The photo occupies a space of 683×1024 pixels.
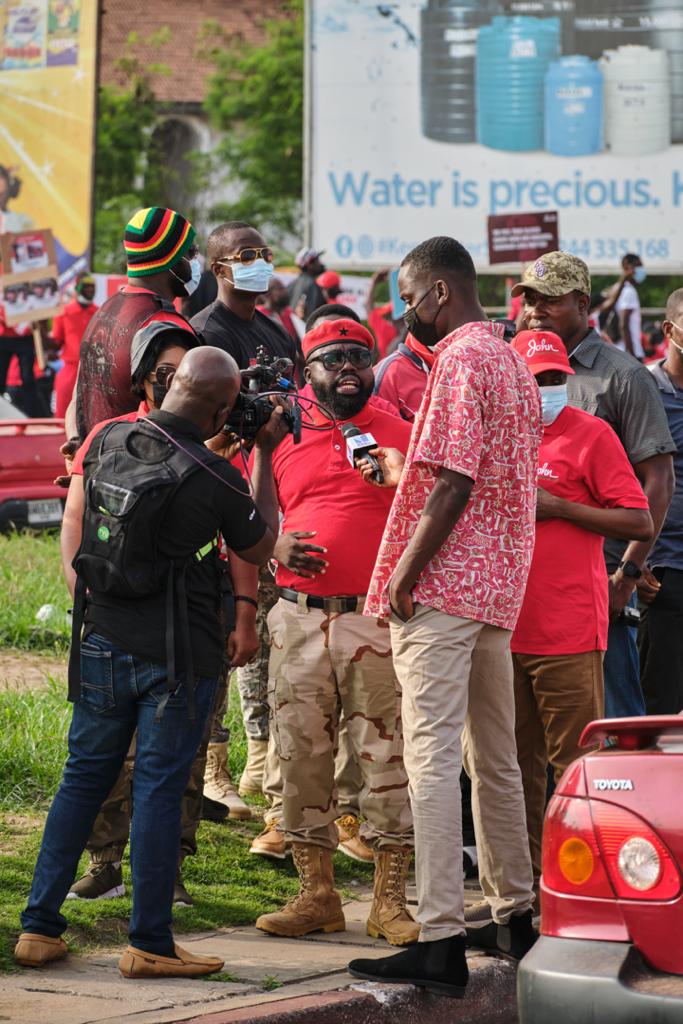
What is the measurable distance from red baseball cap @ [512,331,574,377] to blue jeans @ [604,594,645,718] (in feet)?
3.57

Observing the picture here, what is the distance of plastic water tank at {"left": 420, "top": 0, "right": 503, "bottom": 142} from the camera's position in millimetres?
22000

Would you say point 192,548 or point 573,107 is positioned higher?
point 573,107

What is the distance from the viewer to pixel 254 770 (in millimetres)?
7352

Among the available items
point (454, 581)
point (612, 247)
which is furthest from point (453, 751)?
point (612, 247)

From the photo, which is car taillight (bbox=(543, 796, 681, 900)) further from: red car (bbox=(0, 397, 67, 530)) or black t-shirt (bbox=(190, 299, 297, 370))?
red car (bbox=(0, 397, 67, 530))

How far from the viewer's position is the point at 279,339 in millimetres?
7027

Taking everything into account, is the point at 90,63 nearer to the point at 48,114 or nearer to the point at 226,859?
the point at 48,114

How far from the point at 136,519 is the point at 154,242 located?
158cm

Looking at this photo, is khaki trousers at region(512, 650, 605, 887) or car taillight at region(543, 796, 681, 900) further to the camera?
khaki trousers at region(512, 650, 605, 887)

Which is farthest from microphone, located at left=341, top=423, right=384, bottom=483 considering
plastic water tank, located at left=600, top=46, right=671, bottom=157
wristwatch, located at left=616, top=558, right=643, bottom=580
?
plastic water tank, located at left=600, top=46, right=671, bottom=157

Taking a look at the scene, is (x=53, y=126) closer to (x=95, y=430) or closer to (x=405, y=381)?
(x=405, y=381)

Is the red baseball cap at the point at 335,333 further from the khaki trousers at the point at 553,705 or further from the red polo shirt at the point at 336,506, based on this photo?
the khaki trousers at the point at 553,705

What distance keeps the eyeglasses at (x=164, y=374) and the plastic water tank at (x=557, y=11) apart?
17962mm

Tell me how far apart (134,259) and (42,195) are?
17.1 meters
